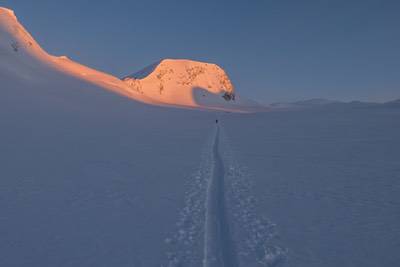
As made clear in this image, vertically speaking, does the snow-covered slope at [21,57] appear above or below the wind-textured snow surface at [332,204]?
above

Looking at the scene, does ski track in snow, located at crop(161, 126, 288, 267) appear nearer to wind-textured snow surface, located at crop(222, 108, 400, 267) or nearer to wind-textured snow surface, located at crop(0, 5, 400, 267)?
wind-textured snow surface, located at crop(0, 5, 400, 267)

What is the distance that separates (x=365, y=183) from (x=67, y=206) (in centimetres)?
938

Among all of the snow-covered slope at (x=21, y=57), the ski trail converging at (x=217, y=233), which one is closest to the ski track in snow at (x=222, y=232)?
the ski trail converging at (x=217, y=233)

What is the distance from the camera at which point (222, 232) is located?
6922 millimetres

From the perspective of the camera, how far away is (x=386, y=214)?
8.06 metres

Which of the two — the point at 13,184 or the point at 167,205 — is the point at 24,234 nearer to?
the point at 167,205

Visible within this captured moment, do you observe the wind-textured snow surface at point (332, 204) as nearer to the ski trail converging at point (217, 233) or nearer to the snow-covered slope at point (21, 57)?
the ski trail converging at point (217, 233)

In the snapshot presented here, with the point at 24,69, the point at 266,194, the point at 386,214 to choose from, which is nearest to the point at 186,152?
the point at 266,194

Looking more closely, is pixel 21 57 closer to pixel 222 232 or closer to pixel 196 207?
pixel 196 207

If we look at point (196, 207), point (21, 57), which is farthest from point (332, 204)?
point (21, 57)

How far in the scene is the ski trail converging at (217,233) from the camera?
5699 mm

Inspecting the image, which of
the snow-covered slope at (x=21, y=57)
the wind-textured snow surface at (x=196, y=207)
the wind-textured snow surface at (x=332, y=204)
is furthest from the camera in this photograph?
the snow-covered slope at (x=21, y=57)

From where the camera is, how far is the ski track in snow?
5.77m

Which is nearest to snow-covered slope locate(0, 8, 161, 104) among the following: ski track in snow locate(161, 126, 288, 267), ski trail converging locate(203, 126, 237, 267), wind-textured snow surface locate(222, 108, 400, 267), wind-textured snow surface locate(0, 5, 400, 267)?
wind-textured snow surface locate(0, 5, 400, 267)
